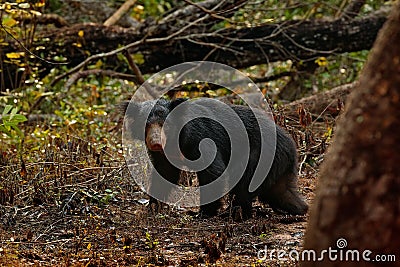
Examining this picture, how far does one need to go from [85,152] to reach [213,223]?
2167 mm

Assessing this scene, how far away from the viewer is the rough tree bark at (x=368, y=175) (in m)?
2.27

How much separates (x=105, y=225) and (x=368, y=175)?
11.4 ft

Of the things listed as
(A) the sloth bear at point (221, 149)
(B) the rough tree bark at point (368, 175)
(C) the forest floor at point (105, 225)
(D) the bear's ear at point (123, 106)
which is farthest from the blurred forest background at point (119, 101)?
(B) the rough tree bark at point (368, 175)

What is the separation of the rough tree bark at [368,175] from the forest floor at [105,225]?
1.86 m

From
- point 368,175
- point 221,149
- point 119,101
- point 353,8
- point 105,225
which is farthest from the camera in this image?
point 353,8

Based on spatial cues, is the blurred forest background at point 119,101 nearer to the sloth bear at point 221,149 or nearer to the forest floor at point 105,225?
the forest floor at point 105,225

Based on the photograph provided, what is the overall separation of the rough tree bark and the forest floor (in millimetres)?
1863

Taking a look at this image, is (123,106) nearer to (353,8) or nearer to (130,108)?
(130,108)

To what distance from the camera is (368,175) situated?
2299 millimetres

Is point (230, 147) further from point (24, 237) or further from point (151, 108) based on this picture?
point (24, 237)

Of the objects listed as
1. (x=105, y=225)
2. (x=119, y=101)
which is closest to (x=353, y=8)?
(x=119, y=101)

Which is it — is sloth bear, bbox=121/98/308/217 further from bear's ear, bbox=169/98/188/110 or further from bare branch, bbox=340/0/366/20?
bare branch, bbox=340/0/366/20

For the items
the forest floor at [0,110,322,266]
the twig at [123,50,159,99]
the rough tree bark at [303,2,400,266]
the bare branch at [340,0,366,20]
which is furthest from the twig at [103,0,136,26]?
the rough tree bark at [303,2,400,266]

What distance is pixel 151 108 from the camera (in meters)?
6.02
